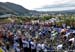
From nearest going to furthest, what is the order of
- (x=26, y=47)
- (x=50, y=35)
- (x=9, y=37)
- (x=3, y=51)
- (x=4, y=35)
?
(x=3, y=51) < (x=26, y=47) < (x=9, y=37) < (x=4, y=35) < (x=50, y=35)

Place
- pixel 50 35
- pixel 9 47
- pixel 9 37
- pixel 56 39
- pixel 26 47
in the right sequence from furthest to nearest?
1. pixel 50 35
2. pixel 56 39
3. pixel 9 37
4. pixel 9 47
5. pixel 26 47

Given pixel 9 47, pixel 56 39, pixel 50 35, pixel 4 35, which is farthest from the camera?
pixel 50 35

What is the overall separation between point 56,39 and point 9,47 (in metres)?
7.09

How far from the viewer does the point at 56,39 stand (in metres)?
25.0

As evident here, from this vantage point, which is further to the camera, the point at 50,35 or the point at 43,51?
the point at 50,35

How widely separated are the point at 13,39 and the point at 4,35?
3135mm

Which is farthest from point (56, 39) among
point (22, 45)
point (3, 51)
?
point (3, 51)

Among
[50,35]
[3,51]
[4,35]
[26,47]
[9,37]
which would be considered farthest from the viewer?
[50,35]

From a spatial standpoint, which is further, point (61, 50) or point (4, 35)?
point (4, 35)

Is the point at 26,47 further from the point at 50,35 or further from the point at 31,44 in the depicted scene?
the point at 50,35

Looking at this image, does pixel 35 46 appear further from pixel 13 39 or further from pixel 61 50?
pixel 13 39

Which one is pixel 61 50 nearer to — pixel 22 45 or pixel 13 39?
pixel 22 45

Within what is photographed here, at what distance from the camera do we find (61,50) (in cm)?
1689

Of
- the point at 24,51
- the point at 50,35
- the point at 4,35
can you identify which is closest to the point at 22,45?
the point at 24,51
